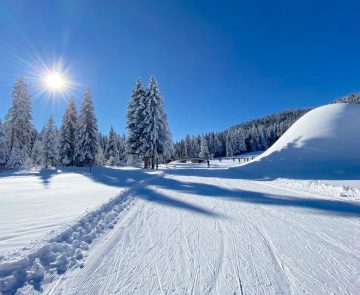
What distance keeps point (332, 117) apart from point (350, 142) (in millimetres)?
6473

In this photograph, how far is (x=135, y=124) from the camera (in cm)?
3444

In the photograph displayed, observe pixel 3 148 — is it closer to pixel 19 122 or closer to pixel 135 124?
pixel 19 122

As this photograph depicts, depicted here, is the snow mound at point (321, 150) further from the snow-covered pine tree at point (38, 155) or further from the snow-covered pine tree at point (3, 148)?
the snow-covered pine tree at point (38, 155)

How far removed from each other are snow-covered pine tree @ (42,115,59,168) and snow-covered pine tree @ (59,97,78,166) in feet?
15.8

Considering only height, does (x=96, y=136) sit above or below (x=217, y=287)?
above

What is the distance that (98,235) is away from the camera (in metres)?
5.25

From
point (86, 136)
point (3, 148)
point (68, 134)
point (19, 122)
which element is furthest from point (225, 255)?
point (68, 134)

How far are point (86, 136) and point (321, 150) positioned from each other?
104 feet

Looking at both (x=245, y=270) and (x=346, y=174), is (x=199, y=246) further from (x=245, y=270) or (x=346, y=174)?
(x=346, y=174)

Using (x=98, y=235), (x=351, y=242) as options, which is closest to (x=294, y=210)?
(x=351, y=242)

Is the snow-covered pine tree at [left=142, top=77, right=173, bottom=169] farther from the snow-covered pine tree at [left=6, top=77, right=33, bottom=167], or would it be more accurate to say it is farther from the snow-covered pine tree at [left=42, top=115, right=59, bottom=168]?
the snow-covered pine tree at [left=42, top=115, right=59, bottom=168]

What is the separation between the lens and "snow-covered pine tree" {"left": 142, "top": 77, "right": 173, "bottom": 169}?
33688mm

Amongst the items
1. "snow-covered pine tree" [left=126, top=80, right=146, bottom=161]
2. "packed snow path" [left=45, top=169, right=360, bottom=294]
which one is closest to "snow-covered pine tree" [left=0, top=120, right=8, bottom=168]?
"snow-covered pine tree" [left=126, top=80, right=146, bottom=161]

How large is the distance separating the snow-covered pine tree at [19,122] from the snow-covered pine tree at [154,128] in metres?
17.5
